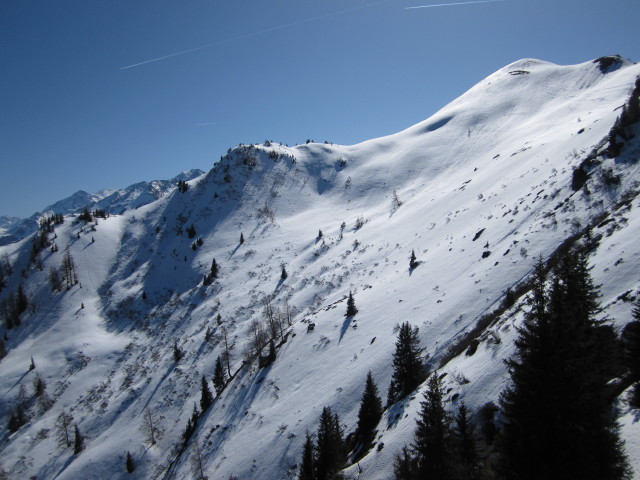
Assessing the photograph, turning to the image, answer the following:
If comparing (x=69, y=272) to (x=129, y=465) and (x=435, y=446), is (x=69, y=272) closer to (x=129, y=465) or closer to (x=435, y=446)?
(x=129, y=465)

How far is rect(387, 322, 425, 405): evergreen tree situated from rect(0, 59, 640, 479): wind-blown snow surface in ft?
7.41

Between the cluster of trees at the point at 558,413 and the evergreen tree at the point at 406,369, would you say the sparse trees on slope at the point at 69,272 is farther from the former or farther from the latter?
the cluster of trees at the point at 558,413

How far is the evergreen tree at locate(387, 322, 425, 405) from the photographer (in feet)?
87.5

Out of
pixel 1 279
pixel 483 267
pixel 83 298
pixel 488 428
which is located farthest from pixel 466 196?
pixel 1 279

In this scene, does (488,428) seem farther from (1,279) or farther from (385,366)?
(1,279)

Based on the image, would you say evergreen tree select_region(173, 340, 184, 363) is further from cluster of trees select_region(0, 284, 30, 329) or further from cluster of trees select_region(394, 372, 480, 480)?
cluster of trees select_region(394, 372, 480, 480)

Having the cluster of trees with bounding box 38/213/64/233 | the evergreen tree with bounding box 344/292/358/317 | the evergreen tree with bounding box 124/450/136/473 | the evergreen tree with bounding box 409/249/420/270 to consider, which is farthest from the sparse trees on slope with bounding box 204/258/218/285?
the cluster of trees with bounding box 38/213/64/233

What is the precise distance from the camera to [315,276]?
226 feet

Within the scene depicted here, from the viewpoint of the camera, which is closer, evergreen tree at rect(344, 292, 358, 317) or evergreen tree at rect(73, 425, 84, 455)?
evergreen tree at rect(344, 292, 358, 317)

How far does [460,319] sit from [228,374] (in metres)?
37.6

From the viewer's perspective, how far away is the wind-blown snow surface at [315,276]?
3058 cm

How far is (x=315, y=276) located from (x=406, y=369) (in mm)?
42785

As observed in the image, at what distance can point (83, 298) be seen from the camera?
277 feet

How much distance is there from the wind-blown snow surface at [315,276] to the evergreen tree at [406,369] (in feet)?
7.41
